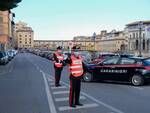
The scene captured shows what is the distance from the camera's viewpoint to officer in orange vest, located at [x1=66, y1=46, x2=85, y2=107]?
11195 millimetres

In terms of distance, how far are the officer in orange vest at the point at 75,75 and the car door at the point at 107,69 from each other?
7.44 metres

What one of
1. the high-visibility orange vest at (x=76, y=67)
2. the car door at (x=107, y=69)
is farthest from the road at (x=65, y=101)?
the car door at (x=107, y=69)

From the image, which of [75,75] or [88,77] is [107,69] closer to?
[88,77]

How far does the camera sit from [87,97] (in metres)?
13.3

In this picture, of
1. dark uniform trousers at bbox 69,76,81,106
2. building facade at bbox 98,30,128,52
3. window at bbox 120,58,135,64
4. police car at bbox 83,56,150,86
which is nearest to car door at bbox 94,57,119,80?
police car at bbox 83,56,150,86

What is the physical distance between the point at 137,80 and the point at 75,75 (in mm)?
7195

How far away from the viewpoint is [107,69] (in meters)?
18.9

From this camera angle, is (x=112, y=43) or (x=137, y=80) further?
(x=112, y=43)

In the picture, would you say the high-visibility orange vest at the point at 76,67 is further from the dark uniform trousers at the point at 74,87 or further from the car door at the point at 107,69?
the car door at the point at 107,69

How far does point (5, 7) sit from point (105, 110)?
29.8 meters

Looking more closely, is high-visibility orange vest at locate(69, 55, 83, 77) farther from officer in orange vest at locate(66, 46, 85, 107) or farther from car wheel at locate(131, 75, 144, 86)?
car wheel at locate(131, 75, 144, 86)

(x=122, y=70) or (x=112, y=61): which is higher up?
(x=112, y=61)

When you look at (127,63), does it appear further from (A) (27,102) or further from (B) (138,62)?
(A) (27,102)

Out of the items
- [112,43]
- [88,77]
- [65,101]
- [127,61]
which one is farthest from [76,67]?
[112,43]
